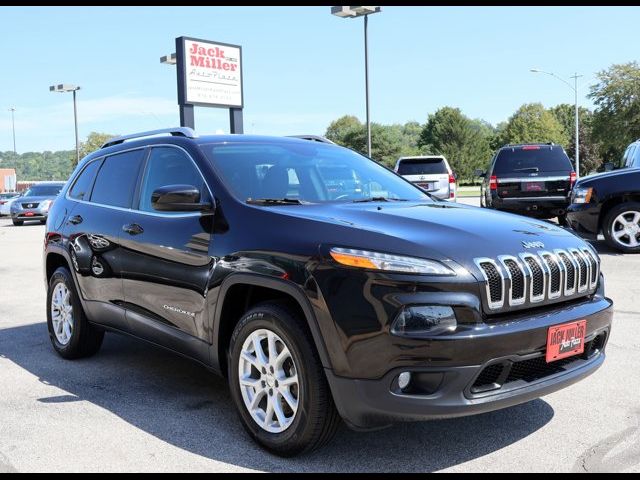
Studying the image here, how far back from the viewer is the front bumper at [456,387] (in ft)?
9.39

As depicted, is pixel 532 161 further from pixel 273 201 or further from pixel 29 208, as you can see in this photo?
pixel 29 208

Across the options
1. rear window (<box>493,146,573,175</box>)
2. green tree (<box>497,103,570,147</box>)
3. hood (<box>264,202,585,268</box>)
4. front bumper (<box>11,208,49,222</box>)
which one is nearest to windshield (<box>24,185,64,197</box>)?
front bumper (<box>11,208,49,222</box>)

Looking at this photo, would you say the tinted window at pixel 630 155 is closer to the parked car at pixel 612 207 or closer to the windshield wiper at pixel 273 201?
the parked car at pixel 612 207

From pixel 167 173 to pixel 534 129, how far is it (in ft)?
288

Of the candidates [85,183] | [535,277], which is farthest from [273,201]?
[85,183]

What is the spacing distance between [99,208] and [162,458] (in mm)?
2262

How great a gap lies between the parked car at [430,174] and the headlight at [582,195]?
6.05 meters

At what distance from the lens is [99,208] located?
4.98 meters

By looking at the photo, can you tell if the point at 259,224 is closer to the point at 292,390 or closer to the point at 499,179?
the point at 292,390

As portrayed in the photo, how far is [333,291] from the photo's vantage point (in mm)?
2986

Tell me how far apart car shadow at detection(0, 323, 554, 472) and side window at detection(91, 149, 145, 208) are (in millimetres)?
1263

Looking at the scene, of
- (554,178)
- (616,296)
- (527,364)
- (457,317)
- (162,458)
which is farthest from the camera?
(554,178)

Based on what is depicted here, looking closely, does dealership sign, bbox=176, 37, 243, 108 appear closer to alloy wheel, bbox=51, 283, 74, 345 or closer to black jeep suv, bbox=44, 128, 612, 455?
alloy wheel, bbox=51, 283, 74, 345
